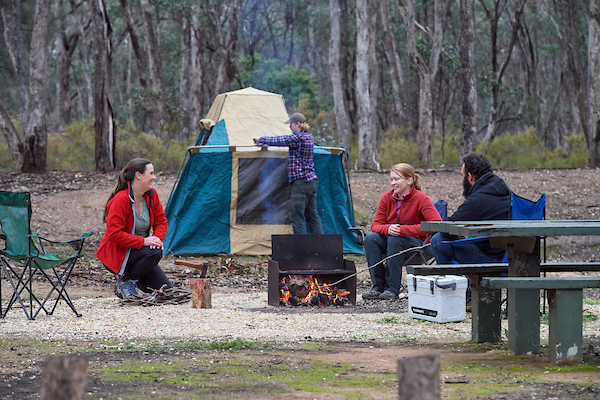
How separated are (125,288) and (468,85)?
12697mm

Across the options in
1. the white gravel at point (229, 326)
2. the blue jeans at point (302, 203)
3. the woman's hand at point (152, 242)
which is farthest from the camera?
the blue jeans at point (302, 203)

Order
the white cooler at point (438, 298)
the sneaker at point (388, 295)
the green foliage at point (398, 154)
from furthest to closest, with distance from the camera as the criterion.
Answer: the green foliage at point (398, 154) → the sneaker at point (388, 295) → the white cooler at point (438, 298)

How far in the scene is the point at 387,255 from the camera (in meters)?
5.89

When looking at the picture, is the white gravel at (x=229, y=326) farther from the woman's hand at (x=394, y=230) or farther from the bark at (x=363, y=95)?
the bark at (x=363, y=95)

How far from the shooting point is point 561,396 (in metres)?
2.82

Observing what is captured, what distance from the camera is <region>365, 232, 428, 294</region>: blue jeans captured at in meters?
5.79

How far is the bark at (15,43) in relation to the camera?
1738cm

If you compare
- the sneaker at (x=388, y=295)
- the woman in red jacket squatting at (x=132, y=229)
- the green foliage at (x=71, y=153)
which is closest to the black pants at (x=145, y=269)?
the woman in red jacket squatting at (x=132, y=229)

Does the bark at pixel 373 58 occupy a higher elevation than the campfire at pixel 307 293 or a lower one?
higher

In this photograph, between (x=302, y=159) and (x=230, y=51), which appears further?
(x=230, y=51)

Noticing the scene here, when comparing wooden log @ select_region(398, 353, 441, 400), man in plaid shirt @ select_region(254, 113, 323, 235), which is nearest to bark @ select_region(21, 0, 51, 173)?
man in plaid shirt @ select_region(254, 113, 323, 235)

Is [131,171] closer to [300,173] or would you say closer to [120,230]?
[120,230]

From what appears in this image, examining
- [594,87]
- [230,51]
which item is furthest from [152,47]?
[594,87]

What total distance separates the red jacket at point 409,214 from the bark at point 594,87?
11.7 metres
